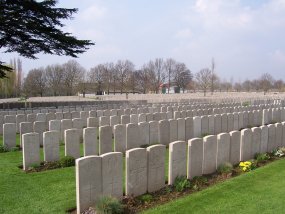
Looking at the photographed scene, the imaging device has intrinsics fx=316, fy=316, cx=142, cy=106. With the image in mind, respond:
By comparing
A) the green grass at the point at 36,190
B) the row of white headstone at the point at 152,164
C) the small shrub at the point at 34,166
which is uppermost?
the row of white headstone at the point at 152,164

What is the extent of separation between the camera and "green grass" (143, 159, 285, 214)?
5.07 metres

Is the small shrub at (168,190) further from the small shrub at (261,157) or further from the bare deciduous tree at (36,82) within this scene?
the bare deciduous tree at (36,82)

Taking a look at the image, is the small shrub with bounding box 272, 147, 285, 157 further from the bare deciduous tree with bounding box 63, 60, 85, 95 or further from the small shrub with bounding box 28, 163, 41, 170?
the bare deciduous tree with bounding box 63, 60, 85, 95

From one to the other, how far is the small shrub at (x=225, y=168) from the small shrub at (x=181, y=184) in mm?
1259

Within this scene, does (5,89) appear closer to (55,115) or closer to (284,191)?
(55,115)

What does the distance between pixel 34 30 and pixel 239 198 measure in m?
17.4

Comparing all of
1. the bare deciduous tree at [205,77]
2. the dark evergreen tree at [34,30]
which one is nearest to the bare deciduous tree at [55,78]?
the bare deciduous tree at [205,77]

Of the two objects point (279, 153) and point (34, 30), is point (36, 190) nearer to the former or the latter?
point (279, 153)

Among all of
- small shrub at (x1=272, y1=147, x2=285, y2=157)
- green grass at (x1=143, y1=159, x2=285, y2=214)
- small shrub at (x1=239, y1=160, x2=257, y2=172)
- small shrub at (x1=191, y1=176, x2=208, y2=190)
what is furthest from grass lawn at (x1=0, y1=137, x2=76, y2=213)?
small shrub at (x1=272, y1=147, x2=285, y2=157)

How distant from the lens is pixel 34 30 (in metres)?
19.5

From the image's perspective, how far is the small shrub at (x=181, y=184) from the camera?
19.3 ft


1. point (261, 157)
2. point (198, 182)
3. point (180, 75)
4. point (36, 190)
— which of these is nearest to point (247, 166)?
point (261, 157)

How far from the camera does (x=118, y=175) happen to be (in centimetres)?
524

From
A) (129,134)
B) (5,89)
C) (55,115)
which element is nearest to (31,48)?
(55,115)
